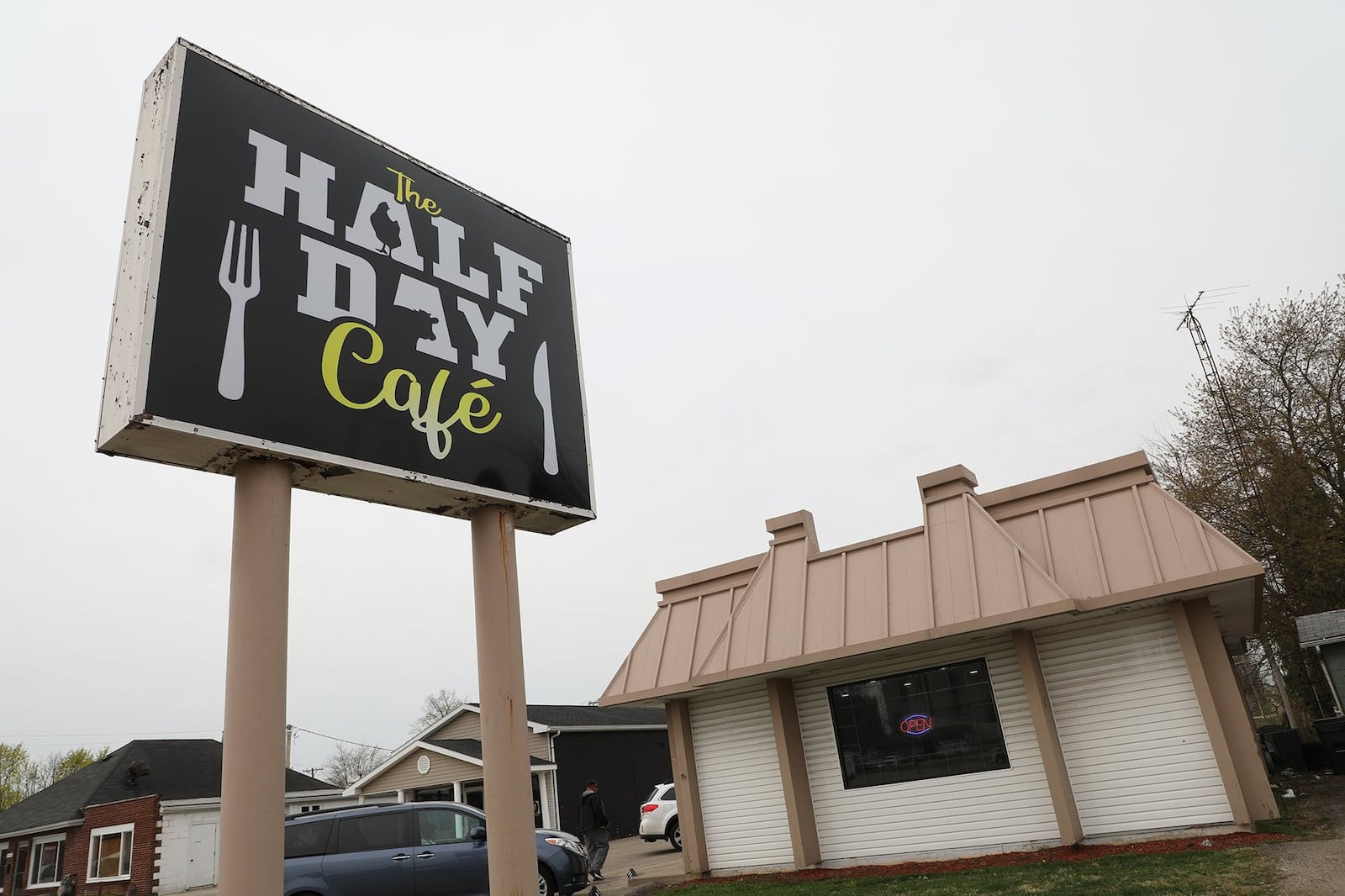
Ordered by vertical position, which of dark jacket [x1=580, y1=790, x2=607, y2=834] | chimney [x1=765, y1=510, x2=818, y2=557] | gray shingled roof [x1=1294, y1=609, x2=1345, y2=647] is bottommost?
dark jacket [x1=580, y1=790, x2=607, y2=834]

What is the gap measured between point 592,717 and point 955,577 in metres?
23.0

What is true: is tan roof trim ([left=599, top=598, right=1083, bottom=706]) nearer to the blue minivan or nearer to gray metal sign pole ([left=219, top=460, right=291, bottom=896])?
the blue minivan

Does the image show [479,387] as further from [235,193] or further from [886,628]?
[886,628]

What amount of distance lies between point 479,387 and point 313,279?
135 cm

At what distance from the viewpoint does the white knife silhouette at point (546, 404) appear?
6.38 meters

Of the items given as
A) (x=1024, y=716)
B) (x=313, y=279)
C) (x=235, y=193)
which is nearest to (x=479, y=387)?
(x=313, y=279)

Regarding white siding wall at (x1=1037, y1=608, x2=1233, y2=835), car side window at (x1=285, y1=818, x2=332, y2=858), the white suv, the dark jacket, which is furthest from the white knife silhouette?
the white suv

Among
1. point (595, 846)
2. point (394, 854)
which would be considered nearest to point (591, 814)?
point (595, 846)

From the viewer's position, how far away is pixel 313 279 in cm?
516

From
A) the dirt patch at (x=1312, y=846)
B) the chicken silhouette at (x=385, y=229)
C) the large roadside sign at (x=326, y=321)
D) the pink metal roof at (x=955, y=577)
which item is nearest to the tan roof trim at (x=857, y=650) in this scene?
the pink metal roof at (x=955, y=577)

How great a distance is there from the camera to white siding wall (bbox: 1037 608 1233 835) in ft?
34.6

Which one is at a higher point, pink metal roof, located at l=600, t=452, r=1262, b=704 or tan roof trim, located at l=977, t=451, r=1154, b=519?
tan roof trim, located at l=977, t=451, r=1154, b=519

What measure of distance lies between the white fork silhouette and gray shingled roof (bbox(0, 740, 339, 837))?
103 ft

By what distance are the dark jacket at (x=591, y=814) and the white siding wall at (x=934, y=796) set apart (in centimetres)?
354
